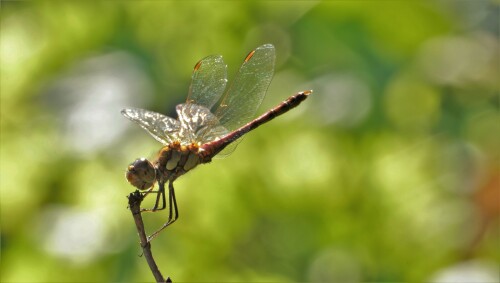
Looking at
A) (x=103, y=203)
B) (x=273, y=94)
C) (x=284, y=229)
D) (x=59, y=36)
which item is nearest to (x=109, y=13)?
(x=59, y=36)

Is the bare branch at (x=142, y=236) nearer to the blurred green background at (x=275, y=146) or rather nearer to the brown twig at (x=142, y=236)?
the brown twig at (x=142, y=236)

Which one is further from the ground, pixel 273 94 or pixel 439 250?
pixel 273 94

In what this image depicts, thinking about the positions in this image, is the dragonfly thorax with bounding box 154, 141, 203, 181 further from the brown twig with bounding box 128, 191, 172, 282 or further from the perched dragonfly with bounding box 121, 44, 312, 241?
the brown twig with bounding box 128, 191, 172, 282

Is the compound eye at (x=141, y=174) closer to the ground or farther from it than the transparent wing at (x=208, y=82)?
closer to the ground

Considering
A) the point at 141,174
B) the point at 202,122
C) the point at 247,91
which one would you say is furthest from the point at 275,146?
the point at 141,174

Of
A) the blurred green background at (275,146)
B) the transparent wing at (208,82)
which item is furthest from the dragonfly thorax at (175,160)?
the blurred green background at (275,146)

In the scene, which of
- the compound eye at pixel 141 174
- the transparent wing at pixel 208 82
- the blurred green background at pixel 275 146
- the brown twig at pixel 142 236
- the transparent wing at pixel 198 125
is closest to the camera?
the brown twig at pixel 142 236

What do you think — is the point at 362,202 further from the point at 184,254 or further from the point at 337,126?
the point at 184,254

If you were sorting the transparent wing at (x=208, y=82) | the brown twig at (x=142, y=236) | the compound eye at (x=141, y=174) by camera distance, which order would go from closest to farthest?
1. the brown twig at (x=142, y=236)
2. the compound eye at (x=141, y=174)
3. the transparent wing at (x=208, y=82)

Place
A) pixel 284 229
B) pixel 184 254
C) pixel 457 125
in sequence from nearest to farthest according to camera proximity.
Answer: pixel 184 254, pixel 284 229, pixel 457 125
